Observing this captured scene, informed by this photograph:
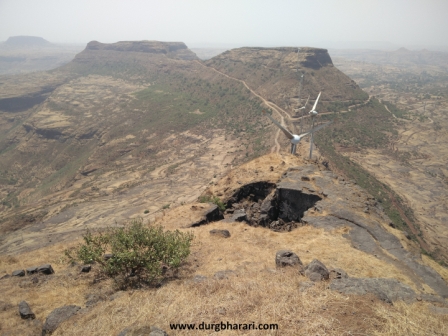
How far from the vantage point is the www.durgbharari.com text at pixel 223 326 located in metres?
9.20

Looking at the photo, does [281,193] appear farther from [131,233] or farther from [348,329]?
[348,329]

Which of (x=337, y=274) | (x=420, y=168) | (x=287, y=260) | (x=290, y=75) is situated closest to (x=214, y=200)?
(x=287, y=260)

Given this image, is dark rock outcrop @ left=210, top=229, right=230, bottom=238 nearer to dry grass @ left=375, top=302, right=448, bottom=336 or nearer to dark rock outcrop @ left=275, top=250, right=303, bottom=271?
dark rock outcrop @ left=275, top=250, right=303, bottom=271

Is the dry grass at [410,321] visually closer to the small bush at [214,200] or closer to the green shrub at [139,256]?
the green shrub at [139,256]

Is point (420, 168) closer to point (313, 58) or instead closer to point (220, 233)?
point (313, 58)

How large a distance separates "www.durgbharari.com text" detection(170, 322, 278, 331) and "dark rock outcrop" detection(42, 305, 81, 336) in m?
4.64

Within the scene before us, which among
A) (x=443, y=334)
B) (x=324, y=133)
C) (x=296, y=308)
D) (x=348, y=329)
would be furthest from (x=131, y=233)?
(x=324, y=133)

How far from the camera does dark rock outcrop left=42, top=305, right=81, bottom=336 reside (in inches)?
408

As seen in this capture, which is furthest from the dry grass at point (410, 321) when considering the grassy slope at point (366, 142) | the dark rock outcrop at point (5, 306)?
the grassy slope at point (366, 142)

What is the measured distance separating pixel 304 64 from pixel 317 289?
108 m

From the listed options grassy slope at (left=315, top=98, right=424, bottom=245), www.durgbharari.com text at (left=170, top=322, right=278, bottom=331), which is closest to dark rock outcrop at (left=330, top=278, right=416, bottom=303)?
www.durgbharari.com text at (left=170, top=322, right=278, bottom=331)

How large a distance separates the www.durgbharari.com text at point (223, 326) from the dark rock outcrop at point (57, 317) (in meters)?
4.64

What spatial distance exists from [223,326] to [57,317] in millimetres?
6774

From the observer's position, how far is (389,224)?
2205 centimetres
